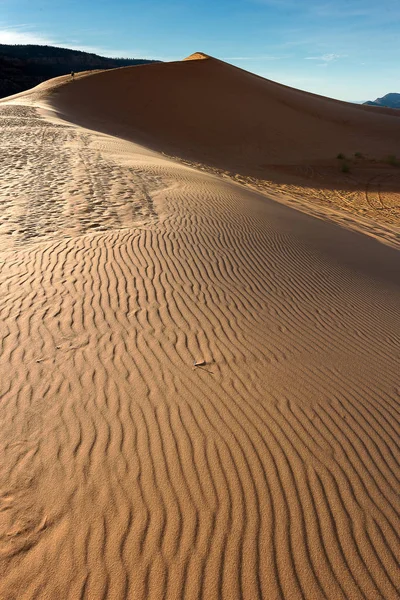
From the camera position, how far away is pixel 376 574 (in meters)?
2.89

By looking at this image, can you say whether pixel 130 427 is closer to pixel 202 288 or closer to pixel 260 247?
pixel 202 288

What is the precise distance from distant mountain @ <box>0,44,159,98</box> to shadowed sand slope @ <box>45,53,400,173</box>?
118ft

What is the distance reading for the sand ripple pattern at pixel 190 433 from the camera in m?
2.82

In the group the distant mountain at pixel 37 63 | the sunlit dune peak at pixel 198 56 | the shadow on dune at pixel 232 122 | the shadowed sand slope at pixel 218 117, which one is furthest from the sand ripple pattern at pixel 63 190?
the distant mountain at pixel 37 63

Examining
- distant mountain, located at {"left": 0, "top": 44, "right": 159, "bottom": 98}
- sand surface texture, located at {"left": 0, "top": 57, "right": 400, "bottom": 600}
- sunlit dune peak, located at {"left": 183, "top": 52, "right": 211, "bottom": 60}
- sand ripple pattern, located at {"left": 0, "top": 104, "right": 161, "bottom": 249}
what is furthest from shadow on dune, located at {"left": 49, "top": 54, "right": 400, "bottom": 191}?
distant mountain, located at {"left": 0, "top": 44, "right": 159, "bottom": 98}

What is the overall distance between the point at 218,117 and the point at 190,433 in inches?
1157

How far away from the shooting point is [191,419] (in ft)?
12.8

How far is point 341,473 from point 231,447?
857mm

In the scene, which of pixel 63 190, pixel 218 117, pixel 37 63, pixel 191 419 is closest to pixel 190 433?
pixel 191 419

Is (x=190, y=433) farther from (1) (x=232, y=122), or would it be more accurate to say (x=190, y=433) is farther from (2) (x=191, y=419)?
(1) (x=232, y=122)

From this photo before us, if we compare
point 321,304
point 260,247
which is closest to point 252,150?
point 260,247

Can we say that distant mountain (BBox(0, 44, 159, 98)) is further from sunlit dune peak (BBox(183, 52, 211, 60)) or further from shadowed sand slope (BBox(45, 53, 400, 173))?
shadowed sand slope (BBox(45, 53, 400, 173))

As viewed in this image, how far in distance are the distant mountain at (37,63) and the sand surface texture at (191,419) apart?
6642cm

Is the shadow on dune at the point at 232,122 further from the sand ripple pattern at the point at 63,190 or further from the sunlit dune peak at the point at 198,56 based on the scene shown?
the sand ripple pattern at the point at 63,190
